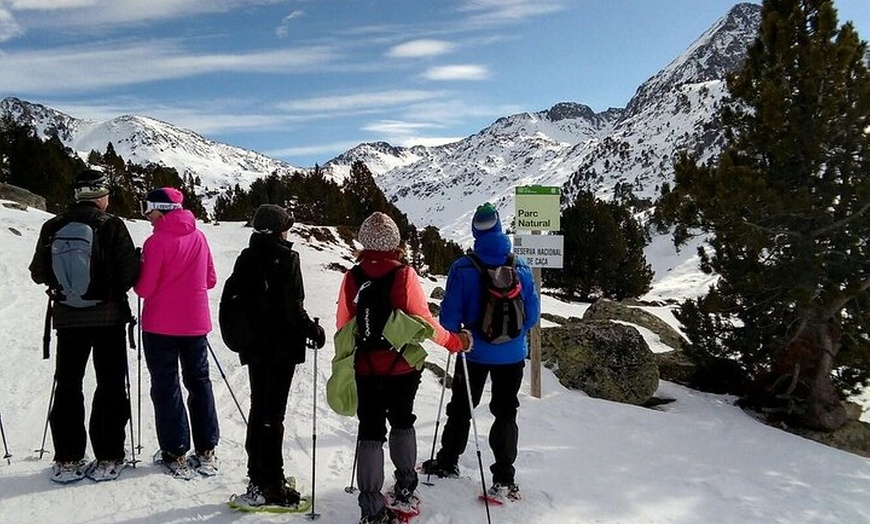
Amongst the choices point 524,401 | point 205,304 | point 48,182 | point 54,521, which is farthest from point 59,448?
point 48,182

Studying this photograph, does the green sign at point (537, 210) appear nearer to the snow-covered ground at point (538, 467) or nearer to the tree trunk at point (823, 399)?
the snow-covered ground at point (538, 467)

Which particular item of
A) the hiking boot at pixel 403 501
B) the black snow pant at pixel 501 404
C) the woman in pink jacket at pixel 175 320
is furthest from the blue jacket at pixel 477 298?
the woman in pink jacket at pixel 175 320

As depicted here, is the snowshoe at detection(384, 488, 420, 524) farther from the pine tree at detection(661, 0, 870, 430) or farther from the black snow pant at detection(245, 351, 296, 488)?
the pine tree at detection(661, 0, 870, 430)

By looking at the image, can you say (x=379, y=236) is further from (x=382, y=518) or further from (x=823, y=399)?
(x=823, y=399)

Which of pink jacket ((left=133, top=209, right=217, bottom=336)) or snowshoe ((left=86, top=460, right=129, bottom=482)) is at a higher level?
pink jacket ((left=133, top=209, right=217, bottom=336))

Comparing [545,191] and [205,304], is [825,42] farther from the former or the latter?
[205,304]

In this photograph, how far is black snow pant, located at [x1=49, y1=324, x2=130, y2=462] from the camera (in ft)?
13.5

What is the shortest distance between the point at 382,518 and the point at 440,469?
1.17 metres

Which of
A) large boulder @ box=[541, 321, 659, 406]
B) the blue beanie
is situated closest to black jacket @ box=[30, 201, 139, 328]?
the blue beanie

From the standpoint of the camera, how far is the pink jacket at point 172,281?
421cm

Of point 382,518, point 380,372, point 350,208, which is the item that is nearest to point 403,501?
point 382,518

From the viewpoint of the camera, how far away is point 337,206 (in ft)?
118

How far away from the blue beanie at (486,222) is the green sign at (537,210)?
324cm

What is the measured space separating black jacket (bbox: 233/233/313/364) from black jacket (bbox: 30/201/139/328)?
0.94 m
